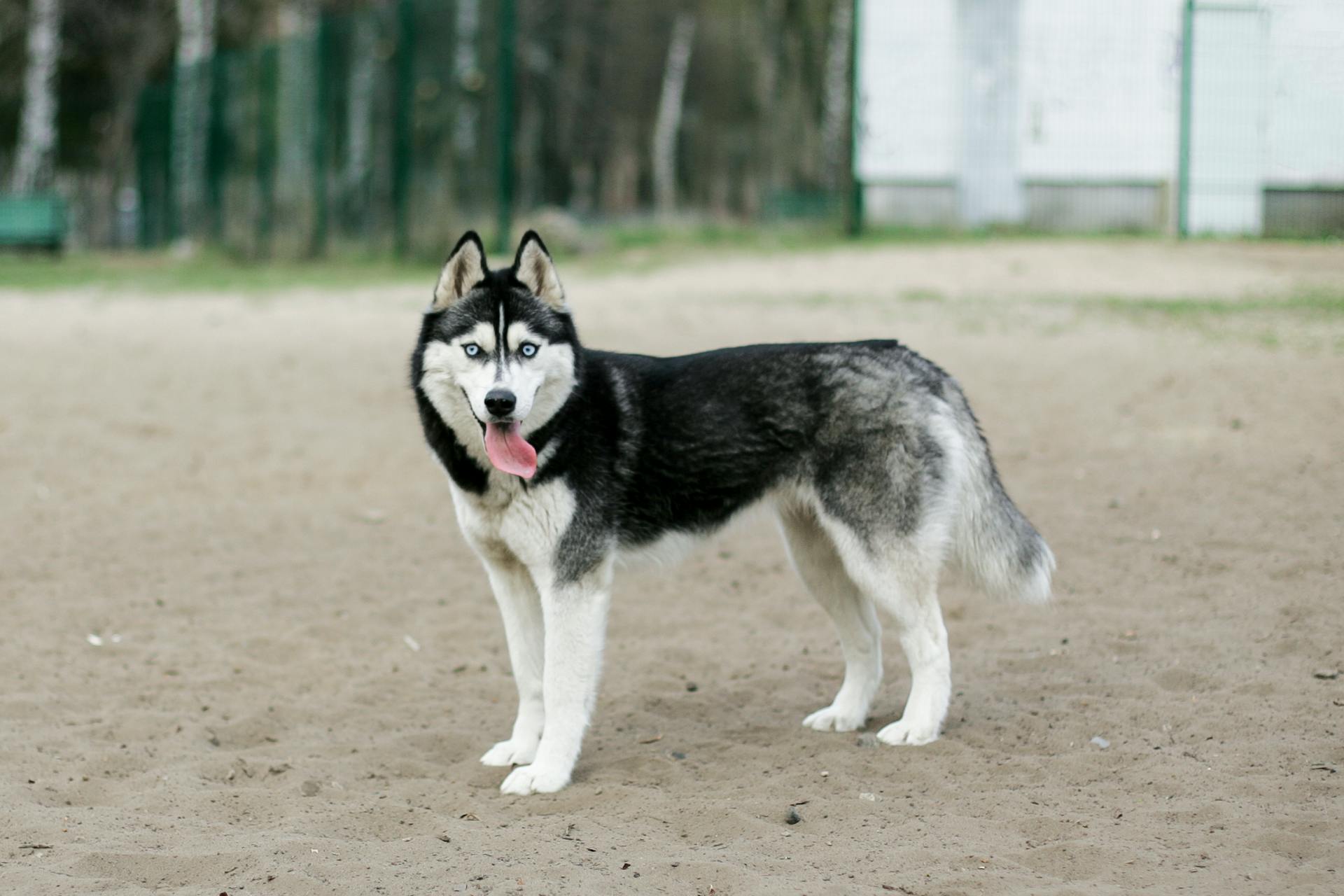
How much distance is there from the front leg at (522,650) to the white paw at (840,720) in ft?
3.42

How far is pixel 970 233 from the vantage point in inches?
685

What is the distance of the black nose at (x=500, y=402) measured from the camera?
4316mm

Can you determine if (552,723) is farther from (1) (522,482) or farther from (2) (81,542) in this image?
(2) (81,542)

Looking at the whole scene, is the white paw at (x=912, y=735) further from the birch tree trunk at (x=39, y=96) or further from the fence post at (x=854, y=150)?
the birch tree trunk at (x=39, y=96)

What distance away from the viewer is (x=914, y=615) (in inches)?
189

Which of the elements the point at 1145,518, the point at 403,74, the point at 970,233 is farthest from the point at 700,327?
the point at 403,74

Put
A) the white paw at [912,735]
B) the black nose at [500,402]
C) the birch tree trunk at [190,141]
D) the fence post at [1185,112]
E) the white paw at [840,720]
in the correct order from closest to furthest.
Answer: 1. the black nose at [500,402]
2. the white paw at [912,735]
3. the white paw at [840,720]
4. the fence post at [1185,112]
5. the birch tree trunk at [190,141]

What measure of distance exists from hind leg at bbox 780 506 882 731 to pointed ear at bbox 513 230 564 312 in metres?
1.19

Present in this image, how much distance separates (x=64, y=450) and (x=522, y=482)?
606 centimetres

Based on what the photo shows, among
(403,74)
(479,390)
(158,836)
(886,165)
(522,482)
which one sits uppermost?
(403,74)

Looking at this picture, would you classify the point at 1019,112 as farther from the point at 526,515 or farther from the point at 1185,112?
the point at 526,515

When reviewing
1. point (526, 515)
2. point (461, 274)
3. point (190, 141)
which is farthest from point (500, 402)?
point (190, 141)

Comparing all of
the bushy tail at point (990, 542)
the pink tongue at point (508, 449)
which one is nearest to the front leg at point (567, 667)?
the pink tongue at point (508, 449)

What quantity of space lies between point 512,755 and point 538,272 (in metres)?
1.70
